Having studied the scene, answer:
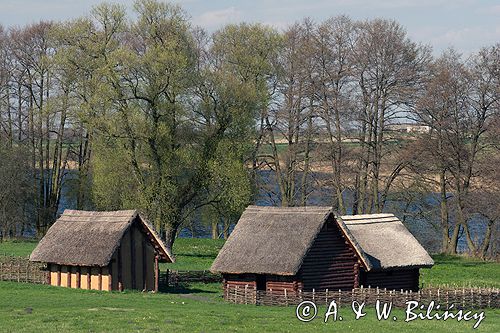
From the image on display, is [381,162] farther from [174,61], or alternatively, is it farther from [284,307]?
[284,307]

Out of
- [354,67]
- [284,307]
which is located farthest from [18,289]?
[354,67]

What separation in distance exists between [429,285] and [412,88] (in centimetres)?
1618

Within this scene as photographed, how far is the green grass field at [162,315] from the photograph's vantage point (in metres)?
35.7

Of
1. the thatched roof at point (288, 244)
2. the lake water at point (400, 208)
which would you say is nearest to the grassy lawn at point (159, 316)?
the thatched roof at point (288, 244)

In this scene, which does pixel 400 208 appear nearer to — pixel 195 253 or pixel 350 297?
pixel 195 253

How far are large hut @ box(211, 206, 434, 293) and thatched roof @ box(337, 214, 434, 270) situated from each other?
6 centimetres

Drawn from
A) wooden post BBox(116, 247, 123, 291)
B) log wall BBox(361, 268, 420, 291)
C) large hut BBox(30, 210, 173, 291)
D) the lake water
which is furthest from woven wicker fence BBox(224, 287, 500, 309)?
the lake water

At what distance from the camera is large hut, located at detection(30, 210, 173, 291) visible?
49.8m

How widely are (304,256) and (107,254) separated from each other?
911cm

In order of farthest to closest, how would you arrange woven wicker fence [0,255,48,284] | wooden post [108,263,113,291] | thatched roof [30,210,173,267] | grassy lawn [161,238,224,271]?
1. grassy lawn [161,238,224,271]
2. woven wicker fence [0,255,48,284]
3. thatched roof [30,210,173,267]
4. wooden post [108,263,113,291]

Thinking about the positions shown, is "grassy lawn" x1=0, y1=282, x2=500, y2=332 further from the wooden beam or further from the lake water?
the lake water

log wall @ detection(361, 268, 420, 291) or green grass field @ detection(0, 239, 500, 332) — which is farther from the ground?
log wall @ detection(361, 268, 420, 291)

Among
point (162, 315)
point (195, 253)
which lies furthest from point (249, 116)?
point (162, 315)

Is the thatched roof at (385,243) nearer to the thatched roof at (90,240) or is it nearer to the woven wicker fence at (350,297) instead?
the woven wicker fence at (350,297)
